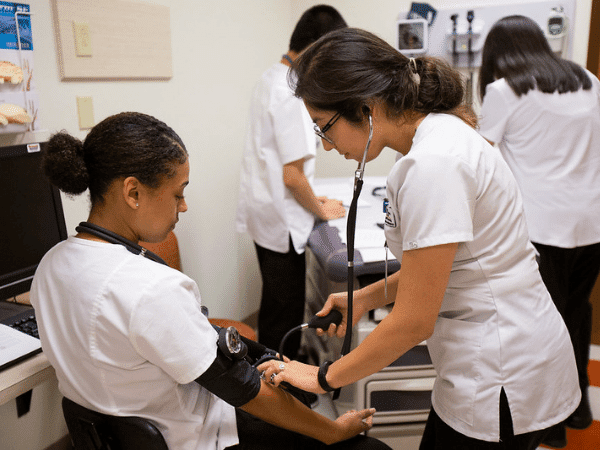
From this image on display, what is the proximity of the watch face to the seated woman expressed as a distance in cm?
2

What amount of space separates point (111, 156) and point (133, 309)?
0.91ft

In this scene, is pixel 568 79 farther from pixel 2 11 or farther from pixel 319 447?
pixel 2 11

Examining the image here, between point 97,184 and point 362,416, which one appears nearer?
point 97,184

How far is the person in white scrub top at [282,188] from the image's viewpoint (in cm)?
191

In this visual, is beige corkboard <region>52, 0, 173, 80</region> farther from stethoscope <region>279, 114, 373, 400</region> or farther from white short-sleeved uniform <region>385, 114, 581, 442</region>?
white short-sleeved uniform <region>385, 114, 581, 442</region>

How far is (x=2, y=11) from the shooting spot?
138cm

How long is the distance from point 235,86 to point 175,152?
1684 mm

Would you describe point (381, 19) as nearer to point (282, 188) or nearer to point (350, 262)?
point (282, 188)

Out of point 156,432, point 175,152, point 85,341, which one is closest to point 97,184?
point 175,152

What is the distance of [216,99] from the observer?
2412 millimetres

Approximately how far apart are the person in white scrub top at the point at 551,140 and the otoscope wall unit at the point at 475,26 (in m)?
0.84

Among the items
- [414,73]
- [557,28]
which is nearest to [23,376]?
[414,73]

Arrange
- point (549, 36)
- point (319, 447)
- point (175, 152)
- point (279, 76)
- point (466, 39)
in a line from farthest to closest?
point (466, 39) < point (549, 36) < point (279, 76) < point (319, 447) < point (175, 152)

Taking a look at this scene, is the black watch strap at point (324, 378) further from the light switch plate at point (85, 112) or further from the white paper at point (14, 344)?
the light switch plate at point (85, 112)
